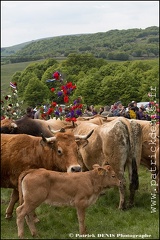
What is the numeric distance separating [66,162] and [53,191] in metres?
1.08

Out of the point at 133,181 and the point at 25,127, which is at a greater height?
the point at 25,127

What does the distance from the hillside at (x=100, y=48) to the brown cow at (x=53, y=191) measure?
98681 mm

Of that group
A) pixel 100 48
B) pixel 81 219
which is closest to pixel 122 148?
pixel 81 219

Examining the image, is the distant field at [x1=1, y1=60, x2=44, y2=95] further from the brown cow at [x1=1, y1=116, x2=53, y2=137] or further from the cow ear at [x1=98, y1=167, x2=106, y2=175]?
the cow ear at [x1=98, y1=167, x2=106, y2=175]

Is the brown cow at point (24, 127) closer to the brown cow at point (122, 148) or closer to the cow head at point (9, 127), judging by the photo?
the cow head at point (9, 127)

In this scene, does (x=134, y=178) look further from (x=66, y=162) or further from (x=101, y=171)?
(x=66, y=162)

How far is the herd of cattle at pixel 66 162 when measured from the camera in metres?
7.52

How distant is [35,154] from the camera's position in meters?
8.62

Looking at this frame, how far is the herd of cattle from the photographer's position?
752 cm

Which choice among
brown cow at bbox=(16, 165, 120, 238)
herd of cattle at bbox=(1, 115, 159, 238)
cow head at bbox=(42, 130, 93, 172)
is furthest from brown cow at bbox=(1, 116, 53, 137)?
brown cow at bbox=(16, 165, 120, 238)

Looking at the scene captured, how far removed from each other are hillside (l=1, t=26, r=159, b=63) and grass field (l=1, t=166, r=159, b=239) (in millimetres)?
96890

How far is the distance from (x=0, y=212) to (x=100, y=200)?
2611 millimetres

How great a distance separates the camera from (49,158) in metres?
8.71

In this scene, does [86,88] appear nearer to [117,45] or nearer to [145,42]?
[117,45]
